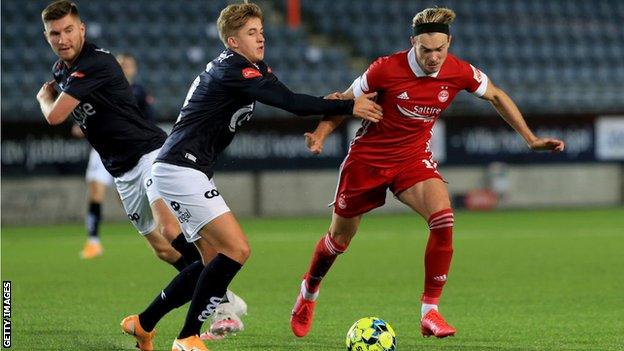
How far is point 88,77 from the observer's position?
7500 mm

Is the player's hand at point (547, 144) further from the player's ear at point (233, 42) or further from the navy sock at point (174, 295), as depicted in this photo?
the navy sock at point (174, 295)

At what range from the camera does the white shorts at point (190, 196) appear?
6824mm

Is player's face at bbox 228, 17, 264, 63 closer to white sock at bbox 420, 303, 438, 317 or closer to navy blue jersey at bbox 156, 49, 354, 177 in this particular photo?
navy blue jersey at bbox 156, 49, 354, 177

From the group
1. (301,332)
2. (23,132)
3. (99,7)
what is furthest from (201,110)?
(99,7)

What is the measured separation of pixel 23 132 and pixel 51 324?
1126 centimetres

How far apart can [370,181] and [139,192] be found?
60.5 inches

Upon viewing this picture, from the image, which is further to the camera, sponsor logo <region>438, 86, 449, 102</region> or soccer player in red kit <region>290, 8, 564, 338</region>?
sponsor logo <region>438, 86, 449, 102</region>

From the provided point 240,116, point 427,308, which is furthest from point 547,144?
point 240,116

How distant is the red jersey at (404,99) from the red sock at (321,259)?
64cm

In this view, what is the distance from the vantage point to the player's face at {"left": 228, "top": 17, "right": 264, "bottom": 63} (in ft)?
22.7

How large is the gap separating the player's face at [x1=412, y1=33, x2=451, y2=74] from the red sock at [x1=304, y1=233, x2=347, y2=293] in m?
1.39

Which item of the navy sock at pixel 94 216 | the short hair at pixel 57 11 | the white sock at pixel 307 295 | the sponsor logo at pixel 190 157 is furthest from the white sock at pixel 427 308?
the navy sock at pixel 94 216

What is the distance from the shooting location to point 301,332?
786 centimetres

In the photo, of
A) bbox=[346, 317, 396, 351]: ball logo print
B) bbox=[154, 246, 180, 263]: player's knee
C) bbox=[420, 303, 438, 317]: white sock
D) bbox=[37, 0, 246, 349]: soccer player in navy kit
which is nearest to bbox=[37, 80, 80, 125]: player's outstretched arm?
bbox=[37, 0, 246, 349]: soccer player in navy kit
